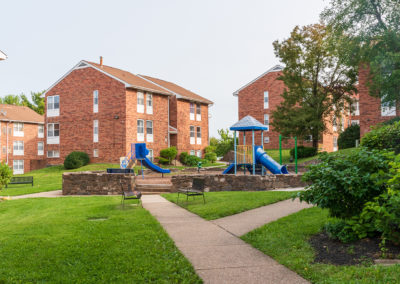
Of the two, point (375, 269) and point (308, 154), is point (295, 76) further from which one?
point (375, 269)

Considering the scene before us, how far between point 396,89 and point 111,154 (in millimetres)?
23611

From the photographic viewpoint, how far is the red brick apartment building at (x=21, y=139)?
46531 mm

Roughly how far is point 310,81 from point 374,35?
7240 mm

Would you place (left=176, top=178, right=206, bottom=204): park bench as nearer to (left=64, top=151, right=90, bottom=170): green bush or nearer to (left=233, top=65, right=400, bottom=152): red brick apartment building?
(left=64, top=151, right=90, bottom=170): green bush

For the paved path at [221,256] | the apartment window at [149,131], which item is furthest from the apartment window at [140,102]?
the paved path at [221,256]

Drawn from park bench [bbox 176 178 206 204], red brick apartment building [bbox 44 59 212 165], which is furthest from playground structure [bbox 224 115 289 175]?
red brick apartment building [bbox 44 59 212 165]

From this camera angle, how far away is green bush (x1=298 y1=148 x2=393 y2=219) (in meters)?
6.29

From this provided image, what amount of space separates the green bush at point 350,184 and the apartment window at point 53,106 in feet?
117

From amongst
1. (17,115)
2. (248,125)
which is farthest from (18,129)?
(248,125)

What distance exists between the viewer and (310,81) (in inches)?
1321

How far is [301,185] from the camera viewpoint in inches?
702

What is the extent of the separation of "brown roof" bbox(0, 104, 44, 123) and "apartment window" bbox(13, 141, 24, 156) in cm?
302

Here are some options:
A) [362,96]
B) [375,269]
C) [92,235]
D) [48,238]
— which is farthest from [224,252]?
[362,96]

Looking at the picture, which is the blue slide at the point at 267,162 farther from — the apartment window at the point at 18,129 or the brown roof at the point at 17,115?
the apartment window at the point at 18,129
